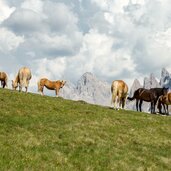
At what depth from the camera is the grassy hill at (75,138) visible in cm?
2239

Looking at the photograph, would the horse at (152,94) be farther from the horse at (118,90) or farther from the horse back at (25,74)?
the horse back at (25,74)

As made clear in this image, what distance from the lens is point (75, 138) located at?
2712cm

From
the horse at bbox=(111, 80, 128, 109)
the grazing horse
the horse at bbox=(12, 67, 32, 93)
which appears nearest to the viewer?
the horse at bbox=(111, 80, 128, 109)

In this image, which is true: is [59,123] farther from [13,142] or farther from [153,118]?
[153,118]

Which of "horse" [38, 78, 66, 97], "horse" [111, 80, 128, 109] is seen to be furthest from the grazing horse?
"horse" [111, 80, 128, 109]

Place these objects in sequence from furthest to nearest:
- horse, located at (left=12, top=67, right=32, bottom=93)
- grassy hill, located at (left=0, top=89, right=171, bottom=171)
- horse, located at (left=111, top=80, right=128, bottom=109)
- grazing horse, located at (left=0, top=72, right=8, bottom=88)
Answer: grazing horse, located at (left=0, top=72, right=8, bottom=88), horse, located at (left=12, top=67, right=32, bottom=93), horse, located at (left=111, top=80, right=128, bottom=109), grassy hill, located at (left=0, top=89, right=171, bottom=171)

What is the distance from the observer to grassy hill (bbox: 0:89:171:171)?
22.4 meters

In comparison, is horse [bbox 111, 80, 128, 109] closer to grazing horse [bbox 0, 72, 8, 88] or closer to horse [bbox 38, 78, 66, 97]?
horse [bbox 38, 78, 66, 97]

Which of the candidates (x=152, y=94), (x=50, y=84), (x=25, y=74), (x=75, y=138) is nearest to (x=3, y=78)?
(x=50, y=84)

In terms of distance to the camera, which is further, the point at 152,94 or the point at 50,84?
the point at 50,84

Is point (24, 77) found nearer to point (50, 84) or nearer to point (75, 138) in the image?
point (50, 84)

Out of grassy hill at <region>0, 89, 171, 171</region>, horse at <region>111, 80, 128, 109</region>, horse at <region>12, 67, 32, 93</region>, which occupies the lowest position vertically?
grassy hill at <region>0, 89, 171, 171</region>

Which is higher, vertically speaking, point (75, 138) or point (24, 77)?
point (24, 77)

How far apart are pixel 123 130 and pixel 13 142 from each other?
1054cm
